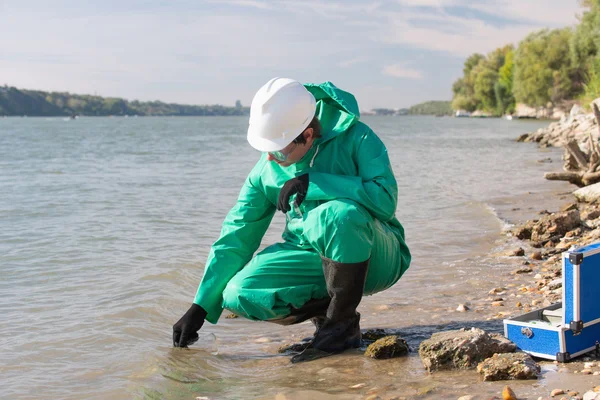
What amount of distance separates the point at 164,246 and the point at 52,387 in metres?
4.42

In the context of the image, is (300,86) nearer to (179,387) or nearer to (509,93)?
(179,387)

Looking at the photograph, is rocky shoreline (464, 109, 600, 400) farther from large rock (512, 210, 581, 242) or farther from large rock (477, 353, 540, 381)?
large rock (477, 353, 540, 381)

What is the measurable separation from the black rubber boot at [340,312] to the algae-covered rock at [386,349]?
0.16 m

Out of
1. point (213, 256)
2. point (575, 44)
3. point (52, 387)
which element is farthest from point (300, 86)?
point (575, 44)

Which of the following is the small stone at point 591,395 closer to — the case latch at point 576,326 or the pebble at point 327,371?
the case latch at point 576,326

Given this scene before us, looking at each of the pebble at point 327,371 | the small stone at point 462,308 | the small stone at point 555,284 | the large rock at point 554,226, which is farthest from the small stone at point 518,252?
the pebble at point 327,371

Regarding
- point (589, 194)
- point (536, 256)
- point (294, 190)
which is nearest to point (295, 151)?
point (294, 190)

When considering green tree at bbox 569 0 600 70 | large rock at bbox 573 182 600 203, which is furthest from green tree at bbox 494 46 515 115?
large rock at bbox 573 182 600 203

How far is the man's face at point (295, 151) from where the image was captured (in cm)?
362

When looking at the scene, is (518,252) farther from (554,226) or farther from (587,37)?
(587,37)

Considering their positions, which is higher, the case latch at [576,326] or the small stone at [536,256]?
the case latch at [576,326]

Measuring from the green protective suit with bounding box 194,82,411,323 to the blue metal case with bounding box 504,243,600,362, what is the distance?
0.86 m

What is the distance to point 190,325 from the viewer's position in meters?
3.90

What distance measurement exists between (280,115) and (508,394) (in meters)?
1.68
